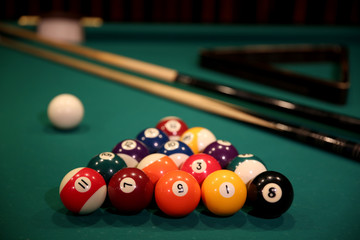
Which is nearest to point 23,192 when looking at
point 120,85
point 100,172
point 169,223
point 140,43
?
point 100,172

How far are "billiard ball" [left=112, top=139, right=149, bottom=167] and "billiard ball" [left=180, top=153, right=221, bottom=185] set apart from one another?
0.71ft

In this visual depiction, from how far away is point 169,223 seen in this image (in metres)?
1.55

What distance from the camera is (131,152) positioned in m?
1.92

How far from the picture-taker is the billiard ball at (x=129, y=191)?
1.57 m

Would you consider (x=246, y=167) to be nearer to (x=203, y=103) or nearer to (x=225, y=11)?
(x=203, y=103)

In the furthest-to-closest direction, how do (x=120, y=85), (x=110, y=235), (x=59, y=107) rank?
(x=120, y=85) < (x=59, y=107) < (x=110, y=235)

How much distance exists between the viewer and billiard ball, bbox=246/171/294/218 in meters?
1.58

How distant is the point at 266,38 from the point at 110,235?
457 centimetres

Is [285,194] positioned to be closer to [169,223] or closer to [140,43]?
[169,223]

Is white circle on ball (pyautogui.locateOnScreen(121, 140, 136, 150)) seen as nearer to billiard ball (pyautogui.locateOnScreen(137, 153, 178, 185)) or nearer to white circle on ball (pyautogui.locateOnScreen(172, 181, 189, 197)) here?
billiard ball (pyautogui.locateOnScreen(137, 153, 178, 185))

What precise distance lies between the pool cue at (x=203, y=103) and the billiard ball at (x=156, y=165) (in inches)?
34.5

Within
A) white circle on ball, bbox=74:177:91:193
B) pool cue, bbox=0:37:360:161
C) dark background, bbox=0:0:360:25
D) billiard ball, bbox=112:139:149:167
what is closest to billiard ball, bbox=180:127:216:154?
billiard ball, bbox=112:139:149:167

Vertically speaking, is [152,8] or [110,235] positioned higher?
[152,8]

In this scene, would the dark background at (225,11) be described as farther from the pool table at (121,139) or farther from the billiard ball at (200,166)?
the billiard ball at (200,166)
